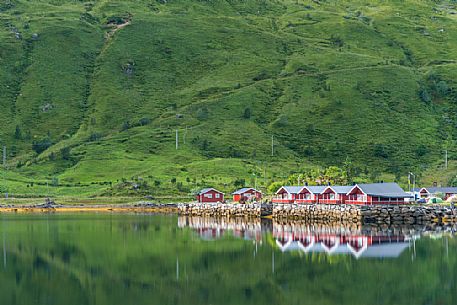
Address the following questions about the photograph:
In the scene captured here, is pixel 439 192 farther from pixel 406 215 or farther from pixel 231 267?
pixel 231 267

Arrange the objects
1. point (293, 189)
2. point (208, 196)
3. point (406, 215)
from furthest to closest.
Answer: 1. point (208, 196)
2. point (293, 189)
3. point (406, 215)

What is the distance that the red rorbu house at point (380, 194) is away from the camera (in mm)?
107125

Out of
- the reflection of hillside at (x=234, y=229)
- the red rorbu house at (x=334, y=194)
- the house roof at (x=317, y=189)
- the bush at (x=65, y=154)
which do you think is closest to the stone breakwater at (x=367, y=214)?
the reflection of hillside at (x=234, y=229)

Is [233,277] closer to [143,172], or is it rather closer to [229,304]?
[229,304]

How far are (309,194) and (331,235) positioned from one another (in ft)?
144

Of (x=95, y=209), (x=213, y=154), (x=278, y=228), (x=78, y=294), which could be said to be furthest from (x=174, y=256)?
(x=213, y=154)

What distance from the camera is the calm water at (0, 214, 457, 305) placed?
43094 mm

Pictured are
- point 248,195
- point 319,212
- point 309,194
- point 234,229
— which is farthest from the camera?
point 248,195

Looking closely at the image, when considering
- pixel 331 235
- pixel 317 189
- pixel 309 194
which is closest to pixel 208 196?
pixel 309 194

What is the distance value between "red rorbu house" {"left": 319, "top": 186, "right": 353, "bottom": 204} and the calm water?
26905mm

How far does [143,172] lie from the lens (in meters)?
173

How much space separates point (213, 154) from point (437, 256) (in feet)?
441

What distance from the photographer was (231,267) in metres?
54.5

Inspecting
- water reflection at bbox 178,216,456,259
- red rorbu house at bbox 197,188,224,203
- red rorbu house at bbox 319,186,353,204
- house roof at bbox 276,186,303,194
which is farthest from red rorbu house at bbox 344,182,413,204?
red rorbu house at bbox 197,188,224,203
